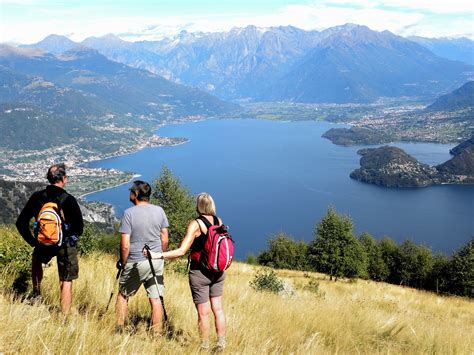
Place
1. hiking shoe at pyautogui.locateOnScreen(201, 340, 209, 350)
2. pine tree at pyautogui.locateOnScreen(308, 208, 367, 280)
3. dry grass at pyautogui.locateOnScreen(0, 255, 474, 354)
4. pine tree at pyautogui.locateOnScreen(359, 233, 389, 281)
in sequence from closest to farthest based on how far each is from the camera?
1. dry grass at pyautogui.locateOnScreen(0, 255, 474, 354)
2. hiking shoe at pyautogui.locateOnScreen(201, 340, 209, 350)
3. pine tree at pyautogui.locateOnScreen(308, 208, 367, 280)
4. pine tree at pyautogui.locateOnScreen(359, 233, 389, 281)

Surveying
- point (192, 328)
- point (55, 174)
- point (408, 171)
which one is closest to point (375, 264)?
point (192, 328)

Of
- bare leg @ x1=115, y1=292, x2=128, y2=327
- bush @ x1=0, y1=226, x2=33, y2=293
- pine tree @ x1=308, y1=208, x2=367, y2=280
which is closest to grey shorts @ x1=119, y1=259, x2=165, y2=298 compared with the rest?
bare leg @ x1=115, y1=292, x2=128, y2=327

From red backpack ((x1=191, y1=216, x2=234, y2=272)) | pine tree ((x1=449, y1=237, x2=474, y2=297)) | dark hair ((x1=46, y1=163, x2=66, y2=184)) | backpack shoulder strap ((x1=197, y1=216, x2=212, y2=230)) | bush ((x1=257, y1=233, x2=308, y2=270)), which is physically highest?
dark hair ((x1=46, y1=163, x2=66, y2=184))

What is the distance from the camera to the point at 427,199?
13100 cm

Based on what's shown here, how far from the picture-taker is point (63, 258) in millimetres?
5270

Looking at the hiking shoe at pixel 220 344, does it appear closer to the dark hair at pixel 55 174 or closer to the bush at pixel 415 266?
the dark hair at pixel 55 174

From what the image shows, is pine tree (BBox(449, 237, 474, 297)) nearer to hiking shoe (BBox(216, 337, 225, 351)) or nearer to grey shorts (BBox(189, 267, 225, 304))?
grey shorts (BBox(189, 267, 225, 304))

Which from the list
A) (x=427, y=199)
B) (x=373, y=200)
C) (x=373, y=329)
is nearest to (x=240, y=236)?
(x=373, y=200)

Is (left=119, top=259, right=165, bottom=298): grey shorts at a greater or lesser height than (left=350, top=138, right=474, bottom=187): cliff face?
greater

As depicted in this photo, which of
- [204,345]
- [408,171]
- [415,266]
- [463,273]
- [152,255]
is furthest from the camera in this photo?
[408,171]

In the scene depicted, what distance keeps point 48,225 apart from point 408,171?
6397 inches

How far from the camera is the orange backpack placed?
16.3 ft

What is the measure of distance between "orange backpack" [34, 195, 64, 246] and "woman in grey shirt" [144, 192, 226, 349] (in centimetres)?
113

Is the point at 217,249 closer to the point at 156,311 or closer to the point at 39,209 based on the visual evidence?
the point at 156,311
